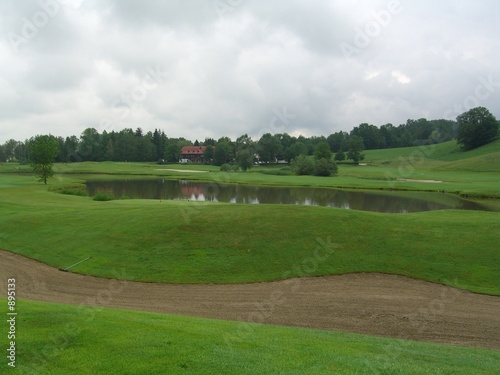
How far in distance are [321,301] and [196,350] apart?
902 cm

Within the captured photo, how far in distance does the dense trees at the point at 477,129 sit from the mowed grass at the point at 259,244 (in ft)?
448

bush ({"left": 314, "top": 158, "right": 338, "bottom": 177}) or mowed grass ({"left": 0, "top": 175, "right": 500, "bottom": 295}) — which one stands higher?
bush ({"left": 314, "top": 158, "right": 338, "bottom": 177})

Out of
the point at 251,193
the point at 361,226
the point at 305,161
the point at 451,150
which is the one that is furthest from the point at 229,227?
the point at 451,150

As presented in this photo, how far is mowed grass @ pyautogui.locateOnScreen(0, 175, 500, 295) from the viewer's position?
20672 millimetres

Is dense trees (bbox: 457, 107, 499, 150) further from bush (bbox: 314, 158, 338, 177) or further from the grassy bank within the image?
bush (bbox: 314, 158, 338, 177)

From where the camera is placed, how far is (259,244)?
76.7 feet

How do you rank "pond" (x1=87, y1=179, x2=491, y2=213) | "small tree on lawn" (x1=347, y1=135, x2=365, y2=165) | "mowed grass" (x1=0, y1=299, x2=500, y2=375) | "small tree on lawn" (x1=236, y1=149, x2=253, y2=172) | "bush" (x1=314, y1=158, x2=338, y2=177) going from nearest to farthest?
"mowed grass" (x1=0, y1=299, x2=500, y2=375), "pond" (x1=87, y1=179, x2=491, y2=213), "bush" (x1=314, y1=158, x2=338, y2=177), "small tree on lawn" (x1=236, y1=149, x2=253, y2=172), "small tree on lawn" (x1=347, y1=135, x2=365, y2=165)

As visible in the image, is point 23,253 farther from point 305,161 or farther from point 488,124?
point 488,124

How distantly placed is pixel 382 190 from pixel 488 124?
97504 millimetres

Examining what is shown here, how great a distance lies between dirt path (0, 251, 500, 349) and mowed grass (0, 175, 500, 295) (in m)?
0.93

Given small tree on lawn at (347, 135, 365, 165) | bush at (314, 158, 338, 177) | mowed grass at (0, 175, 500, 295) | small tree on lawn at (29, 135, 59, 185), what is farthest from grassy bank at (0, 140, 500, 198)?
mowed grass at (0, 175, 500, 295)

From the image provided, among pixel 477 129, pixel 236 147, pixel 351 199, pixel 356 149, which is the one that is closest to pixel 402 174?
pixel 356 149

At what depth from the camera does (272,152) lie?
536ft

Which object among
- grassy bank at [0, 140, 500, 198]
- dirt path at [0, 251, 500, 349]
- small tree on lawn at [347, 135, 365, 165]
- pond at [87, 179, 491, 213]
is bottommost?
dirt path at [0, 251, 500, 349]
